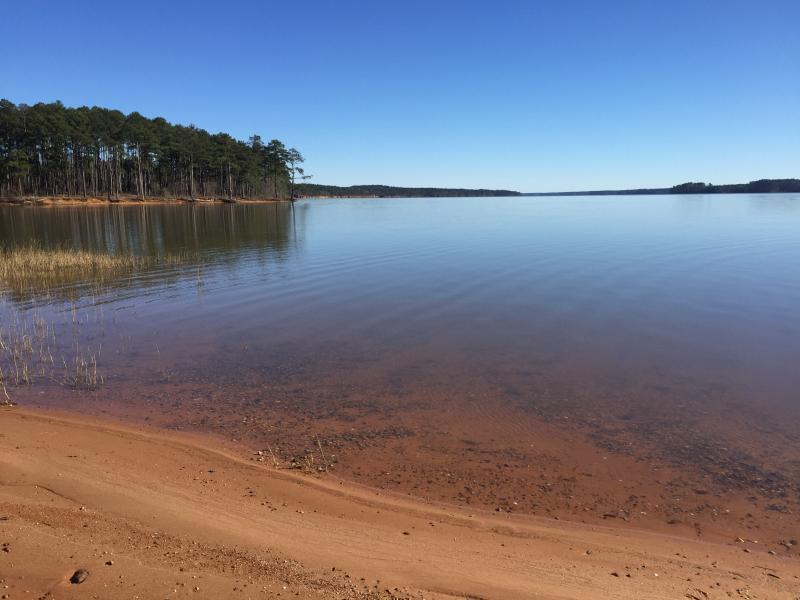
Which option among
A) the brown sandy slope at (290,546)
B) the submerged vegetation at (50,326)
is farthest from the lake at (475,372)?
the brown sandy slope at (290,546)

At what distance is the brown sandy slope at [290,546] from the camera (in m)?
3.78

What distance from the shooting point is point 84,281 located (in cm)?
1908

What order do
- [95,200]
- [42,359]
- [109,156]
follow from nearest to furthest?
[42,359]
[95,200]
[109,156]

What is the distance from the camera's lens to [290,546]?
4.38 metres

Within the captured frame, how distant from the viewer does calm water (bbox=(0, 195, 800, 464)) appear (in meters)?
9.12

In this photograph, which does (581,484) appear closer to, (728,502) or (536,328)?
(728,502)

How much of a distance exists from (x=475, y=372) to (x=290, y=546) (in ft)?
20.1

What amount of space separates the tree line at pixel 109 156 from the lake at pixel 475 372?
8389 centimetres

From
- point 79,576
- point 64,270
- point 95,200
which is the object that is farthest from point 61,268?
point 95,200

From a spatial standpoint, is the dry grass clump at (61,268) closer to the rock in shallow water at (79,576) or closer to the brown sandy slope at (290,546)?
the brown sandy slope at (290,546)

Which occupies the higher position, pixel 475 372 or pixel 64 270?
pixel 64 270

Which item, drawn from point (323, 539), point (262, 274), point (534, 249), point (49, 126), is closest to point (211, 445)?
point (323, 539)

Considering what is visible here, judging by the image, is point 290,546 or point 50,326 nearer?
point 290,546

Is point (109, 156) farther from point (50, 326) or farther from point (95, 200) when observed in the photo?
point (50, 326)
